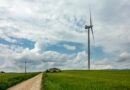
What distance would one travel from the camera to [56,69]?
477 feet

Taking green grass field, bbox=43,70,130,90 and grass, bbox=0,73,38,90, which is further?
grass, bbox=0,73,38,90

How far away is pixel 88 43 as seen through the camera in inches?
3516

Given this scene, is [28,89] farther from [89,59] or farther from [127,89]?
[89,59]

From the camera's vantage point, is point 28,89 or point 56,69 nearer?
point 28,89

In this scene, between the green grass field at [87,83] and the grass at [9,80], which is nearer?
the green grass field at [87,83]

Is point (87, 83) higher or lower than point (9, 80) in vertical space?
lower

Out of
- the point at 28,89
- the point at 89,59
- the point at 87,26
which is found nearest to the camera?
the point at 28,89

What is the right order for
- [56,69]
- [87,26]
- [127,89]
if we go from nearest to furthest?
[127,89] < [87,26] < [56,69]

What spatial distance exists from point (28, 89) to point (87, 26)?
5800cm

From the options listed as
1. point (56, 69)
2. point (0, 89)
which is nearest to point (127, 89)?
point (0, 89)

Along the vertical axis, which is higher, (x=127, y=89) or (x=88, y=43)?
(x=88, y=43)

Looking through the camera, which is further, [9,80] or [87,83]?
[9,80]

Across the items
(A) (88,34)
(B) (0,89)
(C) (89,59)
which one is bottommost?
(B) (0,89)

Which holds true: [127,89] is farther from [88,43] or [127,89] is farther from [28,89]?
[88,43]
